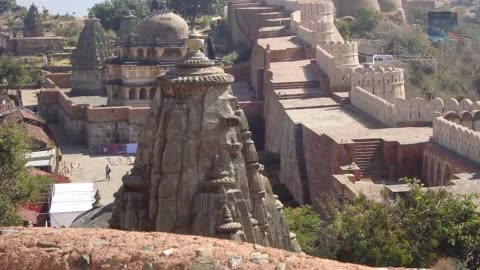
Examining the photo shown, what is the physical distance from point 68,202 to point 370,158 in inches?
270

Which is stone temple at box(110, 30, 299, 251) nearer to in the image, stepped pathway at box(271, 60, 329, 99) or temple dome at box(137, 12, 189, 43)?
stepped pathway at box(271, 60, 329, 99)

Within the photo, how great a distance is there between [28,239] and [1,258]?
9.5 inches

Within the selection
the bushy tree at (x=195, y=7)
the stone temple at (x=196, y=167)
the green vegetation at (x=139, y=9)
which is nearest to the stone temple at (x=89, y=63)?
the green vegetation at (x=139, y=9)

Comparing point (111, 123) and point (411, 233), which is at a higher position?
point (411, 233)

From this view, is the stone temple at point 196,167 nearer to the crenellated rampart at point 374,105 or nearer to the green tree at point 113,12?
the crenellated rampart at point 374,105

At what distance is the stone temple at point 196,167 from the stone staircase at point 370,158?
11.0 m

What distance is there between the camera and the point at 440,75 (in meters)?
36.1

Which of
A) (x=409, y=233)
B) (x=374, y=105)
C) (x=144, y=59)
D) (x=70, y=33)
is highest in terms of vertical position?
(x=409, y=233)

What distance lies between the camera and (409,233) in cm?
1255

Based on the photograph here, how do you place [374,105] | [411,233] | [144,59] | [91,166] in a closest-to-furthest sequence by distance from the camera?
[411,233], [374,105], [91,166], [144,59]

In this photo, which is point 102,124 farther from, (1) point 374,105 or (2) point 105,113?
(1) point 374,105

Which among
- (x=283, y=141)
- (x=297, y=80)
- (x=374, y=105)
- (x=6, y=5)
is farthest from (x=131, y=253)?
(x=6, y=5)

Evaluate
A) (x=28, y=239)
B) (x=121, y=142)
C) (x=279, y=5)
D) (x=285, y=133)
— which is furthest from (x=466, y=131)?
(x=279, y=5)

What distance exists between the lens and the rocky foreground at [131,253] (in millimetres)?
6141
